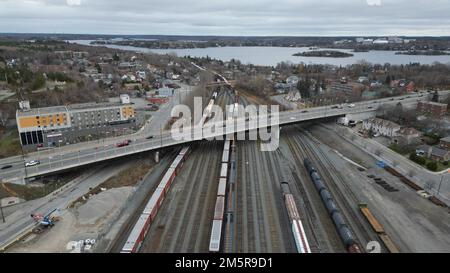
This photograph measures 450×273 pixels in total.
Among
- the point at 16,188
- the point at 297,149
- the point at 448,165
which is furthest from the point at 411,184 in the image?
the point at 16,188

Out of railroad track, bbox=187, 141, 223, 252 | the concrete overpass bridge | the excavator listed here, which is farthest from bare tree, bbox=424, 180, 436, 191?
the excavator

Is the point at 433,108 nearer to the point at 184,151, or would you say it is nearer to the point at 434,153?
the point at 434,153

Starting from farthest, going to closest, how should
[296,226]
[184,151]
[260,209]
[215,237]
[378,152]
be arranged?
[378,152], [184,151], [260,209], [296,226], [215,237]

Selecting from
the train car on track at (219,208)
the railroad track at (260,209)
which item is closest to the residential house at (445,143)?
the railroad track at (260,209)

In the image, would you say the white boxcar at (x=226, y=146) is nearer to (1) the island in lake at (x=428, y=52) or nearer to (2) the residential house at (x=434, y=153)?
(2) the residential house at (x=434, y=153)

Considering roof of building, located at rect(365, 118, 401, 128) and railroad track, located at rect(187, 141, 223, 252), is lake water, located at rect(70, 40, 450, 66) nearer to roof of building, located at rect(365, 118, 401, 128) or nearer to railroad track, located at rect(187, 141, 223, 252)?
roof of building, located at rect(365, 118, 401, 128)

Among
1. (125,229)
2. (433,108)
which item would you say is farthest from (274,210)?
(433,108)
